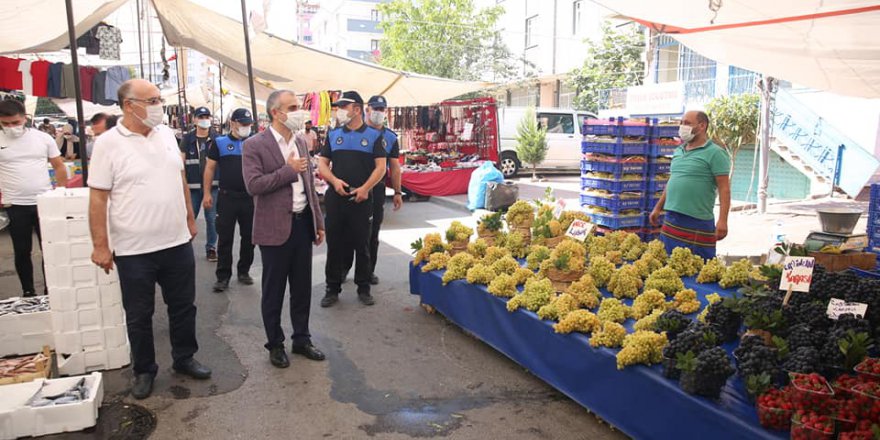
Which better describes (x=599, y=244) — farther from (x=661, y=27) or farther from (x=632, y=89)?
(x=632, y=89)

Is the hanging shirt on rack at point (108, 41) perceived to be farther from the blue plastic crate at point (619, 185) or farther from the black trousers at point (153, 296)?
the blue plastic crate at point (619, 185)

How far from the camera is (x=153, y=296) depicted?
13.5ft

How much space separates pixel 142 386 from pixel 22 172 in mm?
2942

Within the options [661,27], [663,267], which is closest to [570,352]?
[663,267]

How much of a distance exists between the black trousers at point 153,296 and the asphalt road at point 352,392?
0.95 feet

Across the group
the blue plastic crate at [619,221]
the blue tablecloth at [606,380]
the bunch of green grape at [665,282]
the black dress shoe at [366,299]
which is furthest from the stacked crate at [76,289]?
the blue plastic crate at [619,221]

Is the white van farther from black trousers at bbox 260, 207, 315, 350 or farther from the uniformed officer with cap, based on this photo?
black trousers at bbox 260, 207, 315, 350

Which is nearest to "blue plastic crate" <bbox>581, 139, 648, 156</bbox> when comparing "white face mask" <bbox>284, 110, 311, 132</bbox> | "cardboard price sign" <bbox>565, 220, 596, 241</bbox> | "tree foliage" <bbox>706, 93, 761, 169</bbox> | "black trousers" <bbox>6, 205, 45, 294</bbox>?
"cardboard price sign" <bbox>565, 220, 596, 241</bbox>

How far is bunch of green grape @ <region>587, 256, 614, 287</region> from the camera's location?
4.72 metres

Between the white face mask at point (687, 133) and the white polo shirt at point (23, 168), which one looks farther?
the white polo shirt at point (23, 168)

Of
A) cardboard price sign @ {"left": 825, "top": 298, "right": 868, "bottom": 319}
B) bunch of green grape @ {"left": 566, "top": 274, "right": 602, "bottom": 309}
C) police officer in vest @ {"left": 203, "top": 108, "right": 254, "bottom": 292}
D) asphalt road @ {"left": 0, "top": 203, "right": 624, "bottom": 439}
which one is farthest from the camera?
police officer in vest @ {"left": 203, "top": 108, "right": 254, "bottom": 292}

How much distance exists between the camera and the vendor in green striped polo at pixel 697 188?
5180mm

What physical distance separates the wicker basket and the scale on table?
6.53 feet

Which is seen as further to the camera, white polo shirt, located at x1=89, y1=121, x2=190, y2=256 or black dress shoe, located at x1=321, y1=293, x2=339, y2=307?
black dress shoe, located at x1=321, y1=293, x2=339, y2=307
